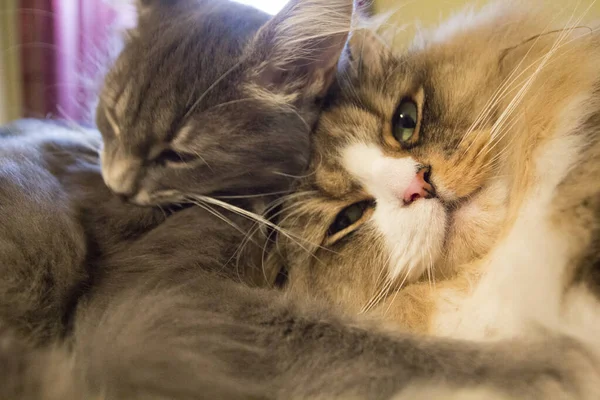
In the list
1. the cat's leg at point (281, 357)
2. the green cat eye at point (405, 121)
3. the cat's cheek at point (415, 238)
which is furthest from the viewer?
the green cat eye at point (405, 121)

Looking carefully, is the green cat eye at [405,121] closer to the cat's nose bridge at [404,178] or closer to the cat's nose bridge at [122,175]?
the cat's nose bridge at [404,178]

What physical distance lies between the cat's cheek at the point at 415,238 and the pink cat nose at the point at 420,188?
0.01 metres

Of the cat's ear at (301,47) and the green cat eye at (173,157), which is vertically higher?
the cat's ear at (301,47)

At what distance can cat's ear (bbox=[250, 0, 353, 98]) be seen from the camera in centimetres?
109

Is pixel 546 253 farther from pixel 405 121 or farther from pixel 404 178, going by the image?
pixel 405 121

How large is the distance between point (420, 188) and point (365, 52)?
1.43 ft

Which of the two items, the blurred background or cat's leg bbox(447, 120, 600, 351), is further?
the blurred background

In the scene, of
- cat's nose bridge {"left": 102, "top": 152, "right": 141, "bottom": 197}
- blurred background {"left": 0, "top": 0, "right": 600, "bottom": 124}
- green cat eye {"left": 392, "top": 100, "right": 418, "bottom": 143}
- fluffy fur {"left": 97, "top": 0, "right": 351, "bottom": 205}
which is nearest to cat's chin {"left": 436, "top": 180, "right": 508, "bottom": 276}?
green cat eye {"left": 392, "top": 100, "right": 418, "bottom": 143}

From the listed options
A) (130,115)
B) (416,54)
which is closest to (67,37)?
(130,115)

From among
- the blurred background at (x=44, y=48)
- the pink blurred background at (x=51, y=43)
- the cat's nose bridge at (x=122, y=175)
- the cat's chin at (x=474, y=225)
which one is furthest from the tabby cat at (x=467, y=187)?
the pink blurred background at (x=51, y=43)

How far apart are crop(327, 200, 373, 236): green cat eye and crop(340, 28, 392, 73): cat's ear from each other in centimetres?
33

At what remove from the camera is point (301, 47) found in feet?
3.75

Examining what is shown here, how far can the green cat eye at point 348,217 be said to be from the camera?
1071mm

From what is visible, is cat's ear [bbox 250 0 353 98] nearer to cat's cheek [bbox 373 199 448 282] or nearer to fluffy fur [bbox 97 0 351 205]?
fluffy fur [bbox 97 0 351 205]
